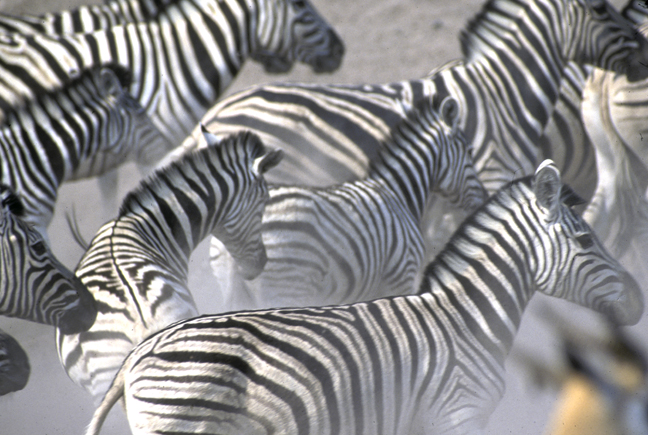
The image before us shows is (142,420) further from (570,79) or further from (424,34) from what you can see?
(424,34)

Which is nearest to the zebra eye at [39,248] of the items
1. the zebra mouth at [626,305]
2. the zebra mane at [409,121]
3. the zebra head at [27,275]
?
the zebra head at [27,275]

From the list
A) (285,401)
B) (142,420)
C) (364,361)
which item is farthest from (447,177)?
(142,420)

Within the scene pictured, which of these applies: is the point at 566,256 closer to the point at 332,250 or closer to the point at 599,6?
the point at 332,250

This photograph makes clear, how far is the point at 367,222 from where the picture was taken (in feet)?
10.00

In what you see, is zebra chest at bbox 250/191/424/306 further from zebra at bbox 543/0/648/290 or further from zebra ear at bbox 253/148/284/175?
zebra at bbox 543/0/648/290

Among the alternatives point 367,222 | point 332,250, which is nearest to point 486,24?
point 367,222

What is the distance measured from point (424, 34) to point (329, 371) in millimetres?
4628

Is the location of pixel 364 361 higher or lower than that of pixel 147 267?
lower

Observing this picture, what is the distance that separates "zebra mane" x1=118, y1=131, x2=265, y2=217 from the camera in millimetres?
2723

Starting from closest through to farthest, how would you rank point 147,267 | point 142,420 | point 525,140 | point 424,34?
point 142,420 < point 147,267 < point 525,140 < point 424,34

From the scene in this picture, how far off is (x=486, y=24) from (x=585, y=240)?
243 centimetres

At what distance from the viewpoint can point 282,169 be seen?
12.0ft

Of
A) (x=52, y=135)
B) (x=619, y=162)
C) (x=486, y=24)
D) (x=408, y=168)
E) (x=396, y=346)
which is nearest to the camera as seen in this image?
(x=396, y=346)

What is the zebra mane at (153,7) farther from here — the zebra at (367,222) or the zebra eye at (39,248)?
the zebra eye at (39,248)
